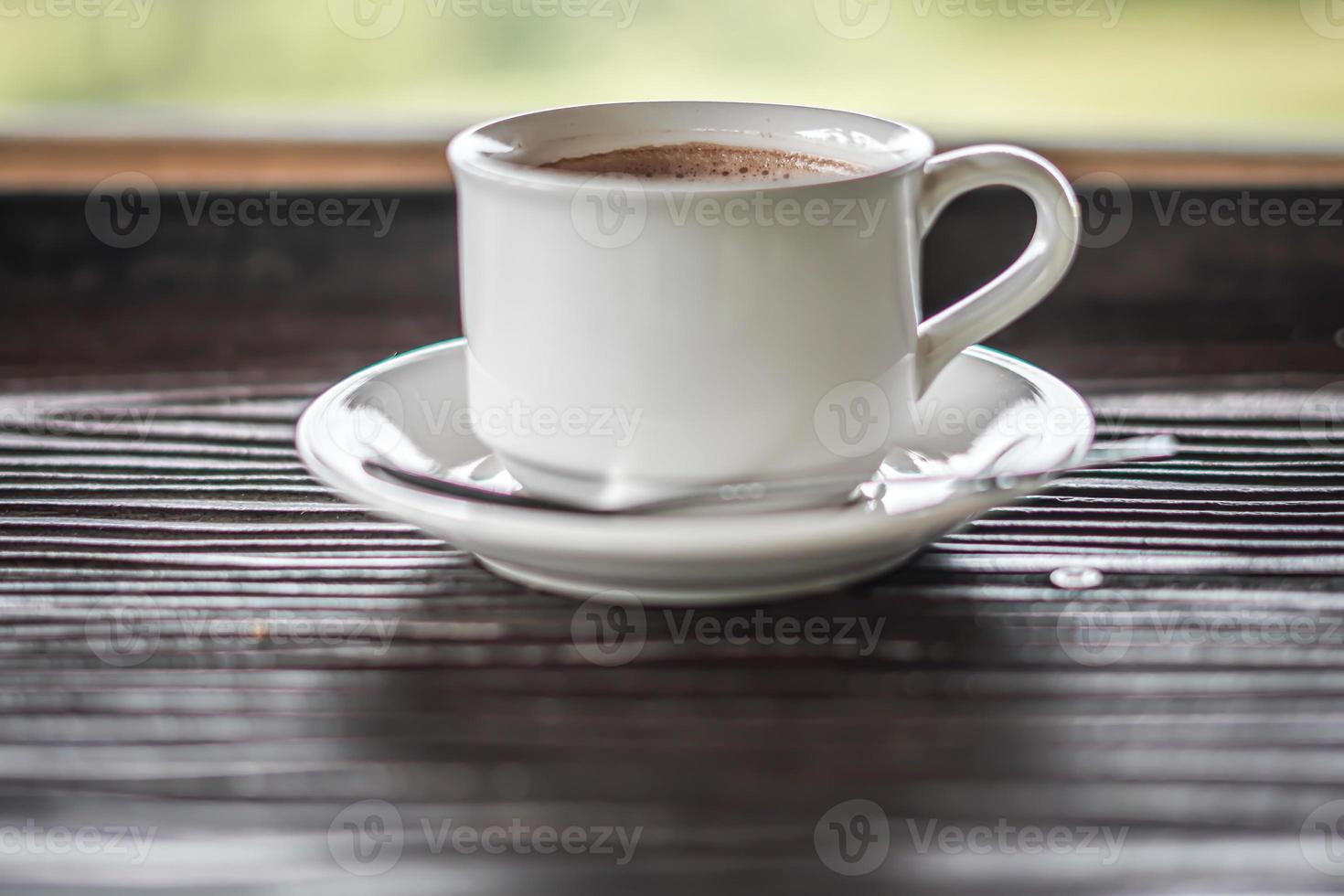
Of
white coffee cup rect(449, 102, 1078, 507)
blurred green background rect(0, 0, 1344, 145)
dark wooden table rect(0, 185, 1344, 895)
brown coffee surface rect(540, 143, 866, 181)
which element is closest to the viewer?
dark wooden table rect(0, 185, 1344, 895)

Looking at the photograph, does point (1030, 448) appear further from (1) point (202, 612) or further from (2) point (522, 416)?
(1) point (202, 612)

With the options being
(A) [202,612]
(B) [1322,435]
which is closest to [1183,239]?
(B) [1322,435]

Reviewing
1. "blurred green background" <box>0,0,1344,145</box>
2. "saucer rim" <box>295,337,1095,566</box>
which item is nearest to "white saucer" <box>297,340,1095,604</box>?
"saucer rim" <box>295,337,1095,566</box>

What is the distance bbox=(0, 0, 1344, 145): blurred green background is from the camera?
0.93m

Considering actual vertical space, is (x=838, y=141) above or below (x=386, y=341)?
above

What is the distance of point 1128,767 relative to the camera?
337 millimetres

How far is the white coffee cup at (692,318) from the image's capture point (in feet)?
1.36

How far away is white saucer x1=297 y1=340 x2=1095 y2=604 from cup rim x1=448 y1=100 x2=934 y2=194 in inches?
4.1

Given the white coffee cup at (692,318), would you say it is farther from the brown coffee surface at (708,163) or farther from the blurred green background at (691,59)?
the blurred green background at (691,59)

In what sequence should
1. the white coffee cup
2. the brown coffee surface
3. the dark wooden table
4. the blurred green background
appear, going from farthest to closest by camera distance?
the blurred green background → the brown coffee surface → the white coffee cup → the dark wooden table

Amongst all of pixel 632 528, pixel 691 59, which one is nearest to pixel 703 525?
pixel 632 528

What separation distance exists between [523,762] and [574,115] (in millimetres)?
281

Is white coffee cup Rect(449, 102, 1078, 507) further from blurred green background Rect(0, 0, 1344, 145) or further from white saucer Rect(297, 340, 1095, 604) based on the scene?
blurred green background Rect(0, 0, 1344, 145)

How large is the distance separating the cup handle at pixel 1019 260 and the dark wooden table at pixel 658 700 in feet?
0.24
